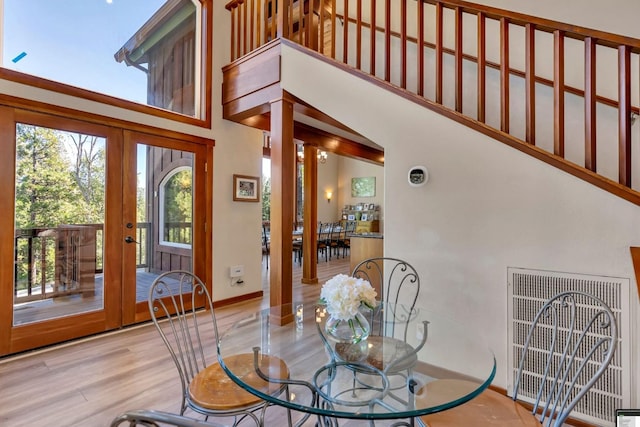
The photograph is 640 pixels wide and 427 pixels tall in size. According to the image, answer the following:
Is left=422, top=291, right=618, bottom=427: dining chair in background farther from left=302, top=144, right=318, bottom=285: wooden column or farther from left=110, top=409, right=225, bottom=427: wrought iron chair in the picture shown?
left=302, top=144, right=318, bottom=285: wooden column

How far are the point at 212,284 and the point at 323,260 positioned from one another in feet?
14.1

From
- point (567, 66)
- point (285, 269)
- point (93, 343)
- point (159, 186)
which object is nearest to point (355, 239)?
point (285, 269)

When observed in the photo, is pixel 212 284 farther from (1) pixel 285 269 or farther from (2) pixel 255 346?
(2) pixel 255 346

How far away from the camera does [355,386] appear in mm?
1533

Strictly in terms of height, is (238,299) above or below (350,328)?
below

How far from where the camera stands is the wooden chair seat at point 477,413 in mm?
1231

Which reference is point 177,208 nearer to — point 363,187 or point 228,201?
point 228,201

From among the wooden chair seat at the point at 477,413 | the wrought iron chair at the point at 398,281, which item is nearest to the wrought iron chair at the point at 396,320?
the wrought iron chair at the point at 398,281

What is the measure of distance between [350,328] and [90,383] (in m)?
2.00

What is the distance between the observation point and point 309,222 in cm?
529

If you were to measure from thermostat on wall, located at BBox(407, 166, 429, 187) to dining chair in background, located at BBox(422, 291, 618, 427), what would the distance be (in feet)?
3.49

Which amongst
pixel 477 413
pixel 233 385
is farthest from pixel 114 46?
pixel 477 413

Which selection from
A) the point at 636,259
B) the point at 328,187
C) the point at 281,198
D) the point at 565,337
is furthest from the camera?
the point at 328,187

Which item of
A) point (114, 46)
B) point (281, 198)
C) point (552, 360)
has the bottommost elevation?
point (552, 360)
